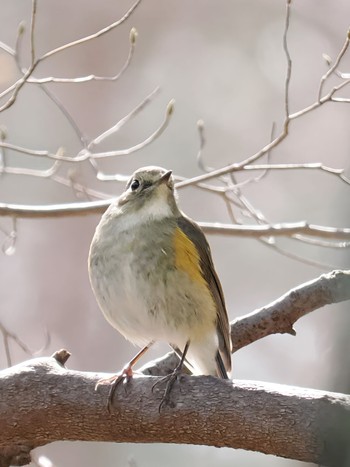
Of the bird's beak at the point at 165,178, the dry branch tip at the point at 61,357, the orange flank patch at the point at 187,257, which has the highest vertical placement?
the bird's beak at the point at 165,178

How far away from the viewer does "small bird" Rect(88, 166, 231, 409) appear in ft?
14.7

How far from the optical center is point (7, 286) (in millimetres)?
10430

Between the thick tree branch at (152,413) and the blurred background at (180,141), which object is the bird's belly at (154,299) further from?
the blurred background at (180,141)

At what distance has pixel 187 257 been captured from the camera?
4602mm

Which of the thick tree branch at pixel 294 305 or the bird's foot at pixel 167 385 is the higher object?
the thick tree branch at pixel 294 305

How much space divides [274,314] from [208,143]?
6.68m

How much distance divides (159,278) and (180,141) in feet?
21.5

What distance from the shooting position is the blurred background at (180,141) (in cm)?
996

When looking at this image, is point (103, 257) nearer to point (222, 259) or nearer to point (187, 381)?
point (187, 381)

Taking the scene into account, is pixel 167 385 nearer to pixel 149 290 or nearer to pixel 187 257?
pixel 149 290

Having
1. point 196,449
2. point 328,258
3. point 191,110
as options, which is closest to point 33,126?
point 191,110

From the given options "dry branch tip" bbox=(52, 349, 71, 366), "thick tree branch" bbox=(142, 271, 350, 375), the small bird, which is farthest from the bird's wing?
"dry branch tip" bbox=(52, 349, 71, 366)

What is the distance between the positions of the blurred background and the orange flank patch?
178 inches

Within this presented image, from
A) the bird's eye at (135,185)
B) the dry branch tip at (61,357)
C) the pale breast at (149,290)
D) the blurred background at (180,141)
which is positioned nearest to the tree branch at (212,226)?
the bird's eye at (135,185)
